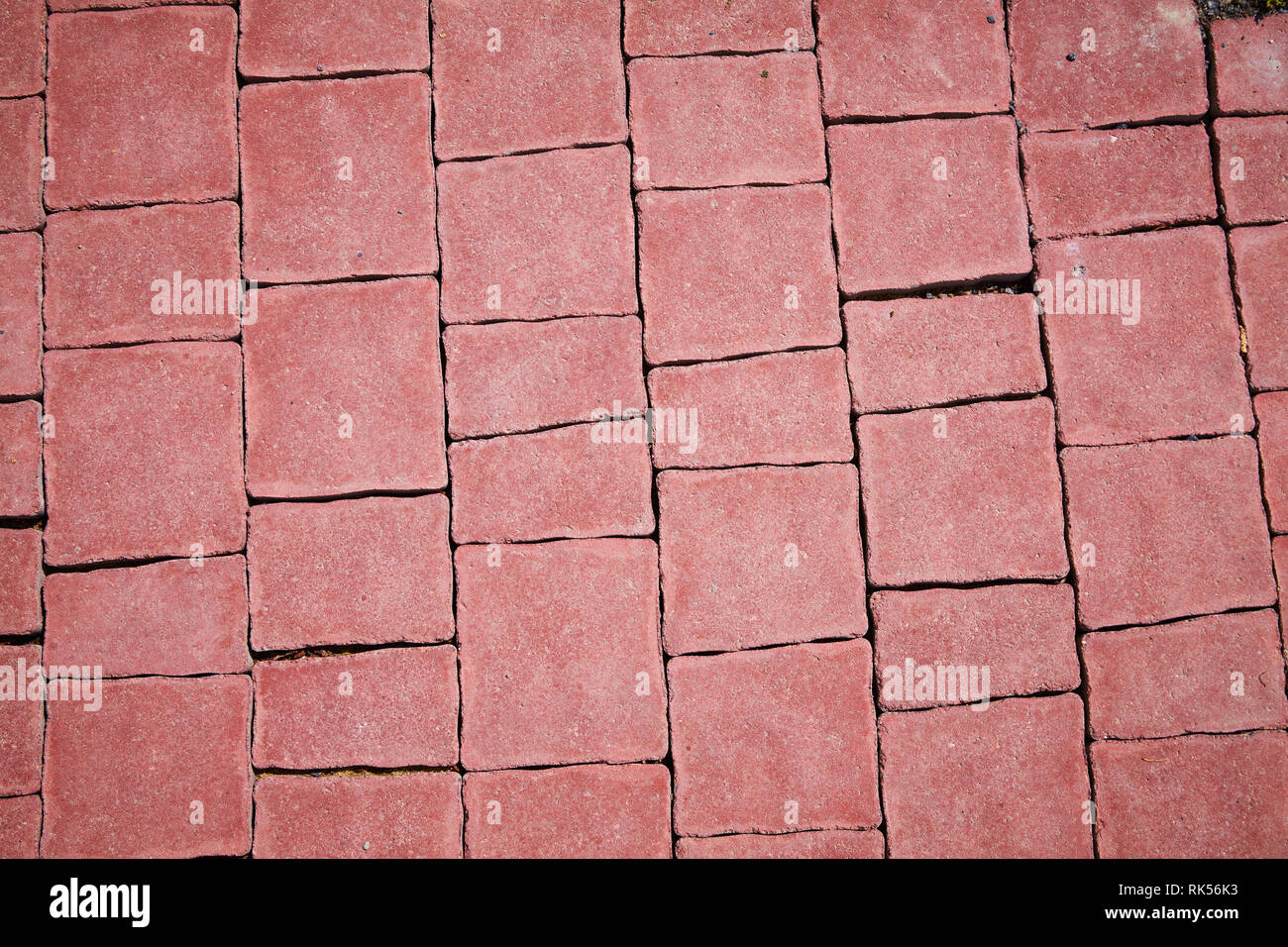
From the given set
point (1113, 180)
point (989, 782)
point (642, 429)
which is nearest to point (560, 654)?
point (642, 429)

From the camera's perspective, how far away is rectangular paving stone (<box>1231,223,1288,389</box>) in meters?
3.29

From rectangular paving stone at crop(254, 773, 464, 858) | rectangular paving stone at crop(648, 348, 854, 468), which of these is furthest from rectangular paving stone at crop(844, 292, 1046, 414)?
rectangular paving stone at crop(254, 773, 464, 858)

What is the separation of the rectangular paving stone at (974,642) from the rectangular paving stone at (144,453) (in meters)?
2.35

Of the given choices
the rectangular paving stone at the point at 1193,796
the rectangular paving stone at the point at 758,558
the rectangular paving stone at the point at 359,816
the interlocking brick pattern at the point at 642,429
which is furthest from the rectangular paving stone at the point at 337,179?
the rectangular paving stone at the point at 1193,796

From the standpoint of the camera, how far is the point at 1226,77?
335 centimetres

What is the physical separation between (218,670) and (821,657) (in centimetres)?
211

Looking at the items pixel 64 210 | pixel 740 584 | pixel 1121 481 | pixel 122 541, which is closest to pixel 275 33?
pixel 64 210

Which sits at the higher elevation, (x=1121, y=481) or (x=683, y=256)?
(x=683, y=256)

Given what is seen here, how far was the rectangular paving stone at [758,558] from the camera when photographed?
10.4ft

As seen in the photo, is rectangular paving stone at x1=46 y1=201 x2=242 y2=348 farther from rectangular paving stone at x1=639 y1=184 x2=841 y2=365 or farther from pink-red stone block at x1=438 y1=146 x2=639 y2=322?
rectangular paving stone at x1=639 y1=184 x2=841 y2=365
